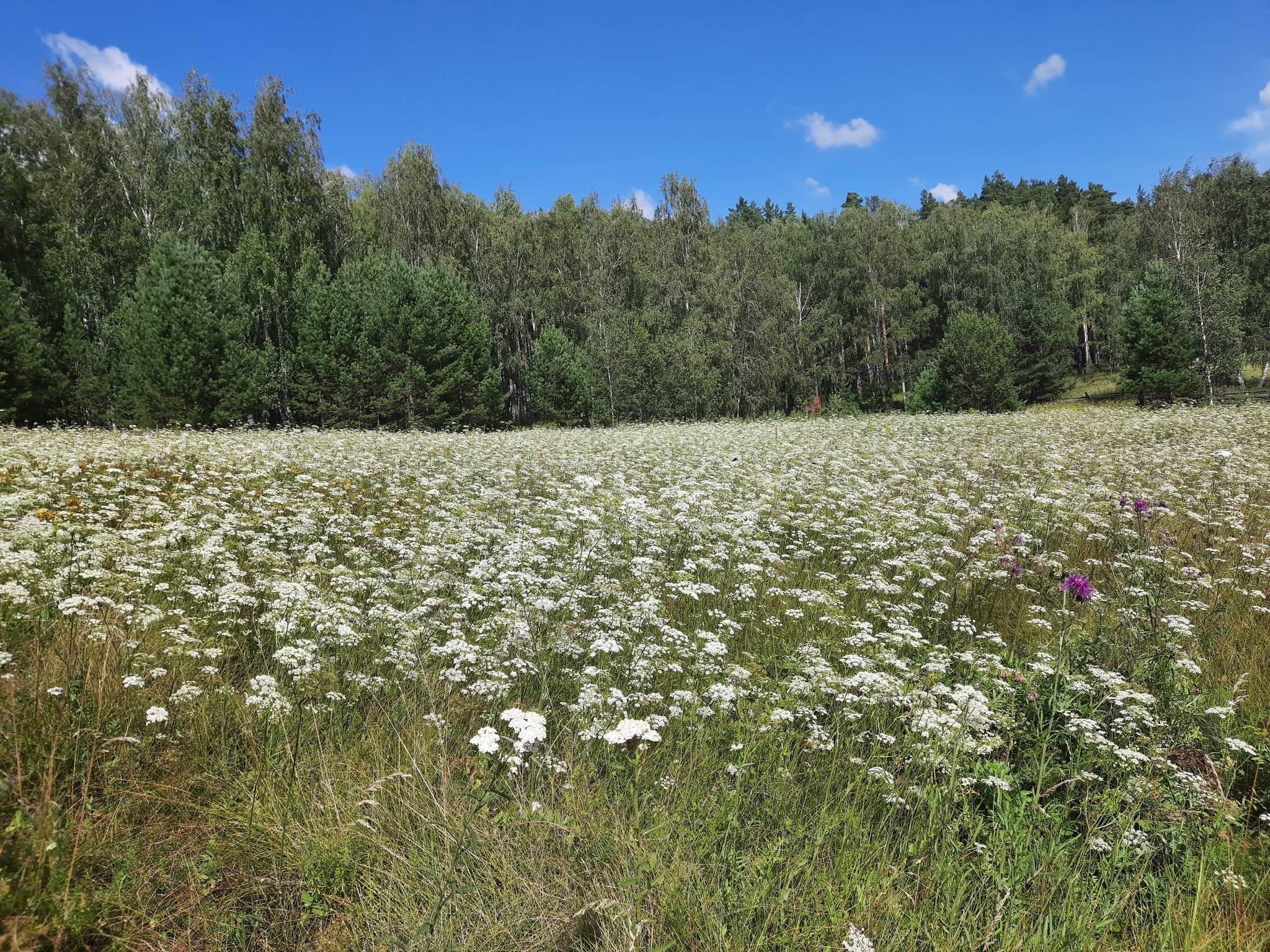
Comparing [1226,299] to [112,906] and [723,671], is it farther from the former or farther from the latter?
[112,906]

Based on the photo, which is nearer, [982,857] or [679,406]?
[982,857]

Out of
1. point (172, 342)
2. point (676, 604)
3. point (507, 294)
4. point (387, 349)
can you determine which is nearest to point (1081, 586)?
point (676, 604)

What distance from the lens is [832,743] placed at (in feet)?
10.1

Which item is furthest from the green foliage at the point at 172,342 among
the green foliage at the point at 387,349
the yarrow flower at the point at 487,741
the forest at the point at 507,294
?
the yarrow flower at the point at 487,741

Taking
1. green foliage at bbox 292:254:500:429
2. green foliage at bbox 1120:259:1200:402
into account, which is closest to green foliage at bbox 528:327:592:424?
green foliage at bbox 292:254:500:429

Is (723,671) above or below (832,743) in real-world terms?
above

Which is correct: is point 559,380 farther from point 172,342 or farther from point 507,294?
point 172,342

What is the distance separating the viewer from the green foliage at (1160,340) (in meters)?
33.1

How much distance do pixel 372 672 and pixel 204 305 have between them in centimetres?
2785

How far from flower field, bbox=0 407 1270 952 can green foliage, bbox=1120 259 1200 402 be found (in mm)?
35702

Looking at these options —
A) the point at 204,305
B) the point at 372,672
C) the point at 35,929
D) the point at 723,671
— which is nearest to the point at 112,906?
the point at 35,929

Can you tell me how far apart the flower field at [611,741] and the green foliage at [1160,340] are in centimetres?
3570

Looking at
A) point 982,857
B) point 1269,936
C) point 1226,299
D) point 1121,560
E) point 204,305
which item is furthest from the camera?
point 1226,299

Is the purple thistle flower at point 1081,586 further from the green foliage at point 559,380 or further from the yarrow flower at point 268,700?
the green foliage at point 559,380
